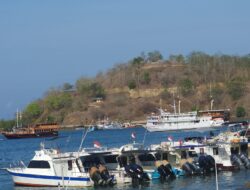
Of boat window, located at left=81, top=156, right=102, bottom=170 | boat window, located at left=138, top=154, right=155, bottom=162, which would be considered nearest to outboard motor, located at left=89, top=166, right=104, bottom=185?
boat window, located at left=81, top=156, right=102, bottom=170

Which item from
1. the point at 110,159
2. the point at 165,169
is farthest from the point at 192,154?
the point at 110,159

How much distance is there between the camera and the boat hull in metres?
58.8

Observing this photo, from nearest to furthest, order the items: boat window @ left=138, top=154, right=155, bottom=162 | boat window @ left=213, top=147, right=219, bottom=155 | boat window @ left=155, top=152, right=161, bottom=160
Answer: boat window @ left=138, top=154, right=155, bottom=162, boat window @ left=155, top=152, right=161, bottom=160, boat window @ left=213, top=147, right=219, bottom=155

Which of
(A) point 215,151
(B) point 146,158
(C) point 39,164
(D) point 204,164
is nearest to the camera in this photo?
(C) point 39,164

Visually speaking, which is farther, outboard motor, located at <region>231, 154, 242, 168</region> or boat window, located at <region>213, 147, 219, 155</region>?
boat window, located at <region>213, 147, 219, 155</region>

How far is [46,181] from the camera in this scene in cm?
6047

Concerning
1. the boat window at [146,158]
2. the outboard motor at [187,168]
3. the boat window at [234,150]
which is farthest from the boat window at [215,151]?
the boat window at [146,158]

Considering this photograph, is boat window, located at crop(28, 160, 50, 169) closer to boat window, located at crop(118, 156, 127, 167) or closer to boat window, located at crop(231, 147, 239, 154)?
boat window, located at crop(118, 156, 127, 167)

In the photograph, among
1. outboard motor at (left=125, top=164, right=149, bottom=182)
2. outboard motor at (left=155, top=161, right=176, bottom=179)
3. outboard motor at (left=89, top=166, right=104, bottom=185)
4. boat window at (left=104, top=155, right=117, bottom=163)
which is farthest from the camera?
boat window at (left=104, top=155, right=117, bottom=163)

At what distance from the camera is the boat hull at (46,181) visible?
58781 millimetres

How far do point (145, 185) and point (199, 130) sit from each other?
460 ft

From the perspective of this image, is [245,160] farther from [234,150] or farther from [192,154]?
[192,154]

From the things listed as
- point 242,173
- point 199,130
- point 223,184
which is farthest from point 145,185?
point 199,130

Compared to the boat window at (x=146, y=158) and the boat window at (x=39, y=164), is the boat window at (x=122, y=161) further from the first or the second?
the boat window at (x=39, y=164)
